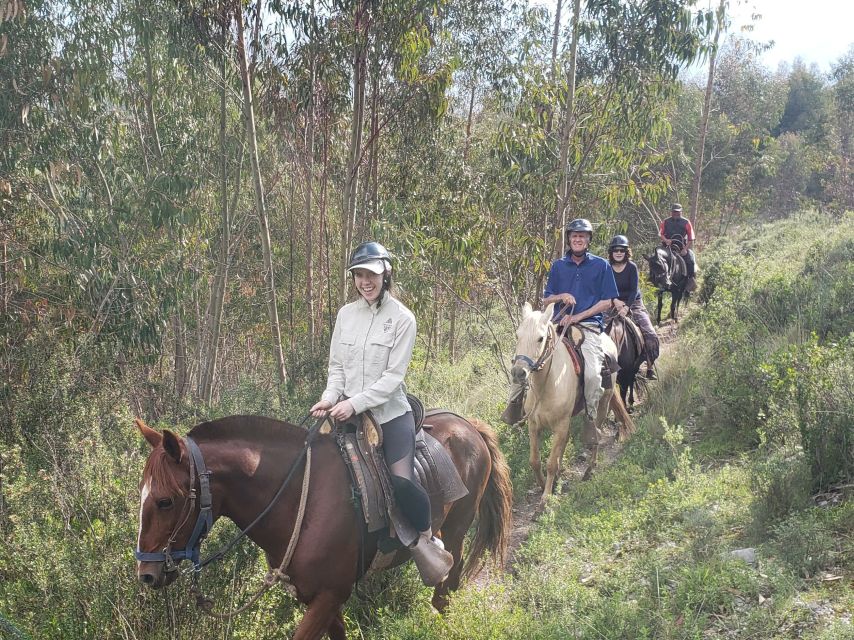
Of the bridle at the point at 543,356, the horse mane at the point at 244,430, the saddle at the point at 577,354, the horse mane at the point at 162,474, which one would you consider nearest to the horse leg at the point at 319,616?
the horse mane at the point at 244,430

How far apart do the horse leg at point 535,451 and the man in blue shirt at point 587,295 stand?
674 millimetres

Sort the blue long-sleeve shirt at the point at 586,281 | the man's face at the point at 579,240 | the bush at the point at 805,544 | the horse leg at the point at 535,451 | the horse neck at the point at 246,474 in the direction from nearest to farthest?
the horse neck at the point at 246,474
the bush at the point at 805,544
the horse leg at the point at 535,451
the man's face at the point at 579,240
the blue long-sleeve shirt at the point at 586,281

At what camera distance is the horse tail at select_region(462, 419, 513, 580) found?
524cm

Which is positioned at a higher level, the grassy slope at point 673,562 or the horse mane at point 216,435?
the horse mane at point 216,435

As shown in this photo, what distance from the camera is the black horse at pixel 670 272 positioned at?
15.0 metres

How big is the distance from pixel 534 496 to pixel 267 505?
4469 millimetres

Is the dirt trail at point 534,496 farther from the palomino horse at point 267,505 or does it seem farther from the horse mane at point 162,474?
the horse mane at point 162,474

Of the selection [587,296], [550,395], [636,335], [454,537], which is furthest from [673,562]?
[636,335]

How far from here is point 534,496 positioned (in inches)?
301

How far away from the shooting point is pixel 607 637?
3998 mm

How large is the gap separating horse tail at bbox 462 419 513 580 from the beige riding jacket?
1396mm

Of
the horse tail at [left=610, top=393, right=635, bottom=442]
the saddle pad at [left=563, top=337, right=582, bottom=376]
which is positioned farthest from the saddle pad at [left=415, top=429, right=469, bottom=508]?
the horse tail at [left=610, top=393, right=635, bottom=442]

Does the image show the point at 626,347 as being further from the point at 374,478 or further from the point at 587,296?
the point at 374,478

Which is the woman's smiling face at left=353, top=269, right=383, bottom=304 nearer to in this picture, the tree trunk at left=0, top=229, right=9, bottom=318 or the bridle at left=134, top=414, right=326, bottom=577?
the bridle at left=134, top=414, right=326, bottom=577
